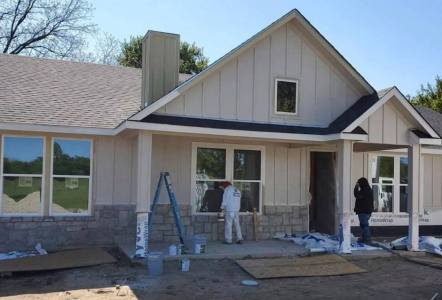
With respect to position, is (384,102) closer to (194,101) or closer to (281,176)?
(281,176)

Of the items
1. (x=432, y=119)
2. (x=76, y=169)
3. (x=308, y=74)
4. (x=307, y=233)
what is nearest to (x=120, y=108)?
(x=76, y=169)

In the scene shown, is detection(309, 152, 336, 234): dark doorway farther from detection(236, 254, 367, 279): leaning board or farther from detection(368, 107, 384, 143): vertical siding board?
detection(236, 254, 367, 279): leaning board

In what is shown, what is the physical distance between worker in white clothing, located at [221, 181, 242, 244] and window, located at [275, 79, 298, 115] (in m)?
2.31

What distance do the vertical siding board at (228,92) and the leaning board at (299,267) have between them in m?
3.52

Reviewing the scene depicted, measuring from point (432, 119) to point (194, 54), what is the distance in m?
22.2

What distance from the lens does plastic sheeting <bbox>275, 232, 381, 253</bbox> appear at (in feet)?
39.2

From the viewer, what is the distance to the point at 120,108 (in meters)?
13.4

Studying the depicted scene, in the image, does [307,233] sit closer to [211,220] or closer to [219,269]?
[211,220]

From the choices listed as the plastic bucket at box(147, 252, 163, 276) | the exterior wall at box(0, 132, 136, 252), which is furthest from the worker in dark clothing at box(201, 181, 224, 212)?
the plastic bucket at box(147, 252, 163, 276)

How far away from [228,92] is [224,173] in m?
2.21

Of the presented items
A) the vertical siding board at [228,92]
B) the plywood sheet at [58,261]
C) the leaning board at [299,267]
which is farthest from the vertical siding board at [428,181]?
the plywood sheet at [58,261]

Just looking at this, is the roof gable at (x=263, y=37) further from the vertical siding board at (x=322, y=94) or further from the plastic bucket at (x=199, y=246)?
the plastic bucket at (x=199, y=246)

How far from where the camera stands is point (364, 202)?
507 inches

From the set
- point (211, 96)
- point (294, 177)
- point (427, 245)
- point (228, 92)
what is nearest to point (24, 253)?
point (211, 96)
